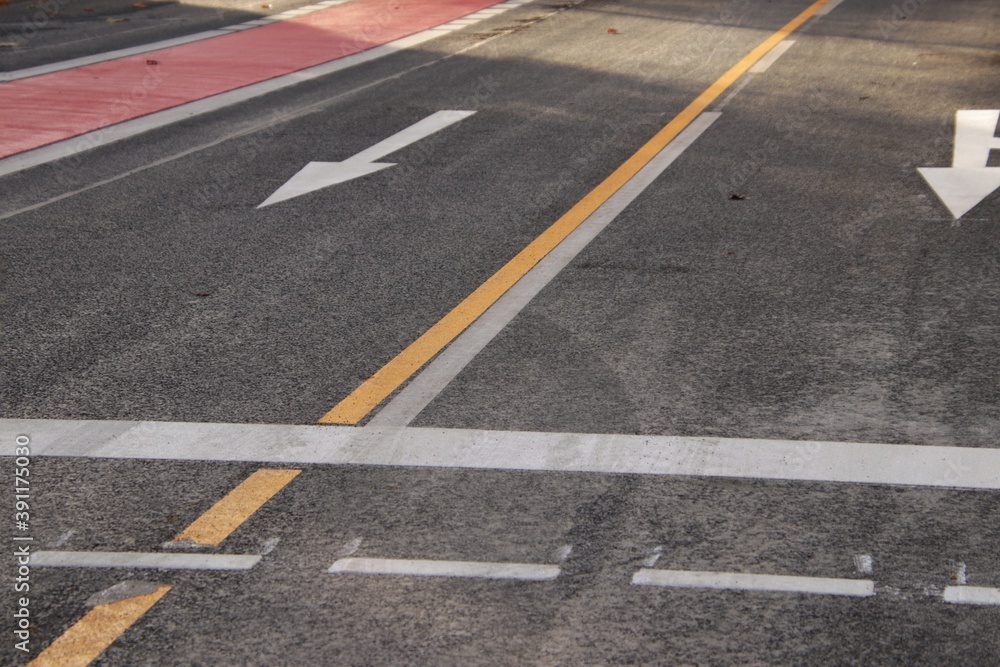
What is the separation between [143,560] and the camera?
3.53m

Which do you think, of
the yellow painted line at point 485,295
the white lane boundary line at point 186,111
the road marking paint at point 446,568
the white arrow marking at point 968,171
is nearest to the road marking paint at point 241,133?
the white lane boundary line at point 186,111

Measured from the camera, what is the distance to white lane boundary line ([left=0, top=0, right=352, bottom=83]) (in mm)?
14047

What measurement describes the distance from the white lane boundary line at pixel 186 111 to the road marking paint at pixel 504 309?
4862 mm

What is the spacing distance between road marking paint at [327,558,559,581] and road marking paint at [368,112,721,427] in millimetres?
1036

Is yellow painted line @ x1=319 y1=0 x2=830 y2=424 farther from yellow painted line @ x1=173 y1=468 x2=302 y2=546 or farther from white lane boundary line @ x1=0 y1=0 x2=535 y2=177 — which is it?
white lane boundary line @ x1=0 y1=0 x2=535 y2=177

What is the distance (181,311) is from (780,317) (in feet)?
9.75

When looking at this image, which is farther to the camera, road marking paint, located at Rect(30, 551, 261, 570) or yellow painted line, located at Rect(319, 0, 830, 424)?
yellow painted line, located at Rect(319, 0, 830, 424)

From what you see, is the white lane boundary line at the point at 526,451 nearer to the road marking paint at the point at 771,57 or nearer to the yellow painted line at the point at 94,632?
the yellow painted line at the point at 94,632

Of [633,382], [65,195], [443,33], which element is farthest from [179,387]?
[443,33]

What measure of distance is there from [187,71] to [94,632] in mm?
11852

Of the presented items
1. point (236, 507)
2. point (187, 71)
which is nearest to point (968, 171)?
point (236, 507)

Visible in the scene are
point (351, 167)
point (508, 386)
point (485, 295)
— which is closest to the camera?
point (508, 386)

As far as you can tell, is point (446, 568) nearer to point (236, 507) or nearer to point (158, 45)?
point (236, 507)

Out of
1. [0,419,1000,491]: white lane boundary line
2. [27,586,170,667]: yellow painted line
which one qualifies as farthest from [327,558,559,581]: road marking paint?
[0,419,1000,491]: white lane boundary line
